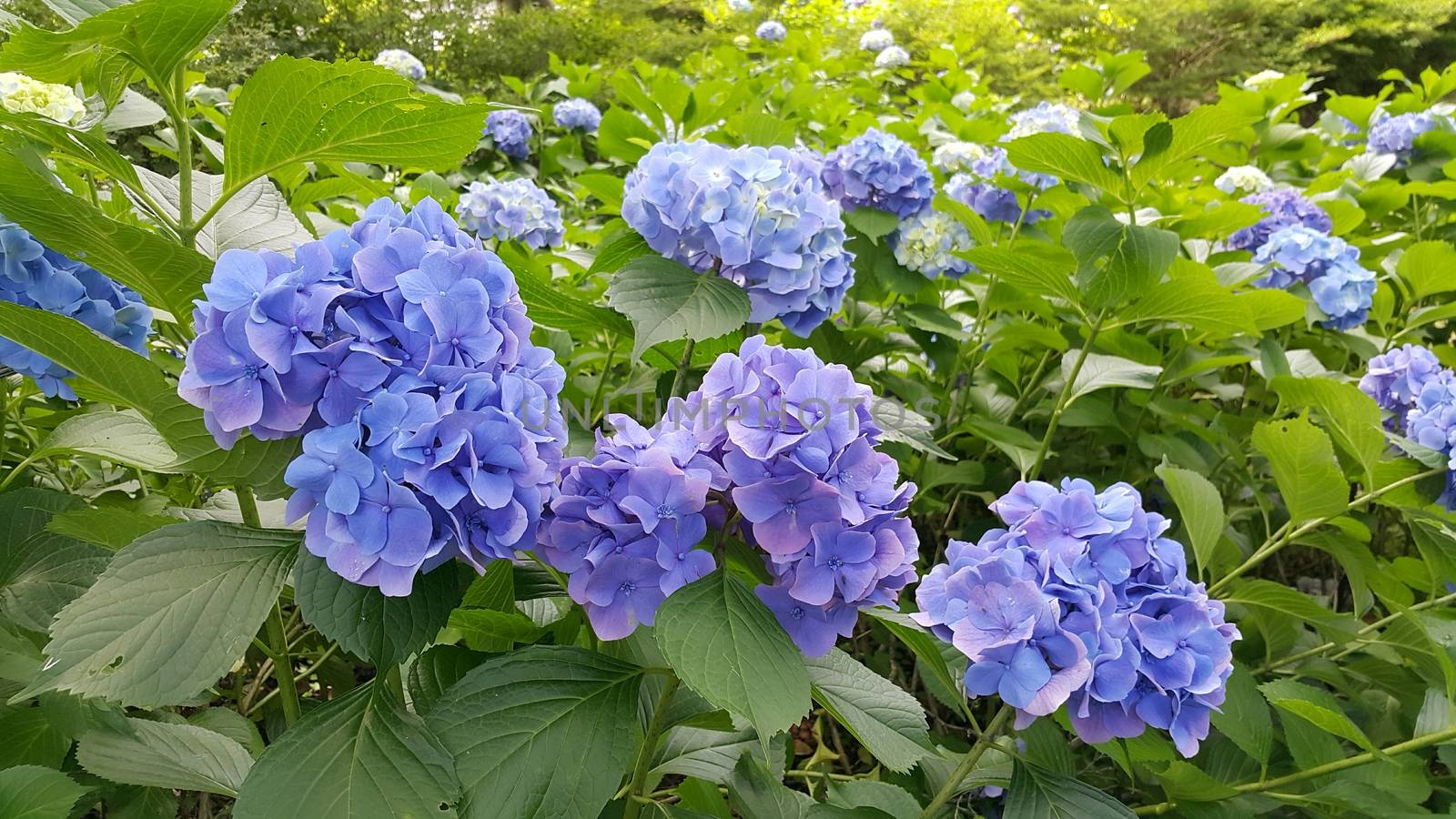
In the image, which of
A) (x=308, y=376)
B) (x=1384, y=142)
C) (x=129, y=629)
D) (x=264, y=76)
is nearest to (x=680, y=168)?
(x=264, y=76)

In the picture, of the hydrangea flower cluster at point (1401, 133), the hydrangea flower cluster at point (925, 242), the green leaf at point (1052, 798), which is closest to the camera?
the green leaf at point (1052, 798)

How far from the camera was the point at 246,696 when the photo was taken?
1711 mm

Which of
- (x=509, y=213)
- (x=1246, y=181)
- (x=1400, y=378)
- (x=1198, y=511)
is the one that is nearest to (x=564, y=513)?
(x=1198, y=511)

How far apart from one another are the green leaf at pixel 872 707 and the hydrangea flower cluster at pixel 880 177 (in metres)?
1.38

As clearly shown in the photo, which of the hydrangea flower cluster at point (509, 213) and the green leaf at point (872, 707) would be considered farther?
the hydrangea flower cluster at point (509, 213)

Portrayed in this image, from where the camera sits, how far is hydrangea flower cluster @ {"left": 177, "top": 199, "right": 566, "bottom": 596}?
2.65ft

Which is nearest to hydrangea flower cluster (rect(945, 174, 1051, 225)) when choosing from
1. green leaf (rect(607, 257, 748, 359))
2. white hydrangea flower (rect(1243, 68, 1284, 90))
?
green leaf (rect(607, 257, 748, 359))

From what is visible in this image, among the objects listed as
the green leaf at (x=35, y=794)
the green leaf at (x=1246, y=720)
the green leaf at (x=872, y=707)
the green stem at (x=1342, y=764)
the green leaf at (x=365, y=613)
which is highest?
the green leaf at (x=365, y=613)

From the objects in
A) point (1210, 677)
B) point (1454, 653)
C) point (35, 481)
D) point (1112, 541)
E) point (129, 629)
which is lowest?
point (1454, 653)

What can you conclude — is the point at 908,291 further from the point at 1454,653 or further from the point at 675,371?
the point at 1454,653

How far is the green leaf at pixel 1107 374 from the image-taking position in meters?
2.13

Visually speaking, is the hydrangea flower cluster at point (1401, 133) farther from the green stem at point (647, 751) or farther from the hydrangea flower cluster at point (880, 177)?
the green stem at point (647, 751)

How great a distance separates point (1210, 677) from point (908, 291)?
1.30 metres

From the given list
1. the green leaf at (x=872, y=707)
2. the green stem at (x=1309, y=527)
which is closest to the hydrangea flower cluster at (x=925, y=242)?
the green stem at (x=1309, y=527)
